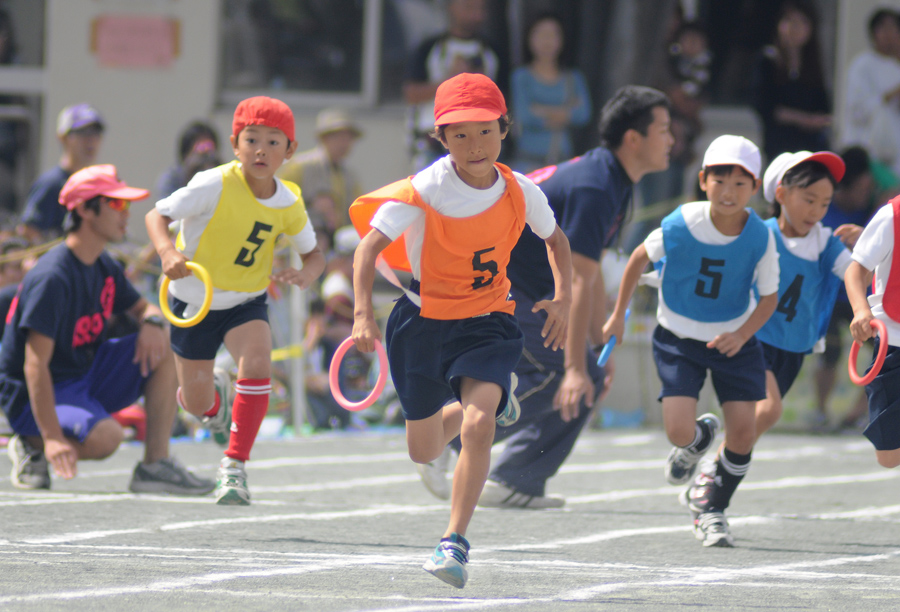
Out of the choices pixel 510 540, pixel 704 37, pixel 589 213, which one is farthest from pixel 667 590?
pixel 704 37

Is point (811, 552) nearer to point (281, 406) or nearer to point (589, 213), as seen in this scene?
point (589, 213)

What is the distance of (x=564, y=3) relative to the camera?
40.8 ft

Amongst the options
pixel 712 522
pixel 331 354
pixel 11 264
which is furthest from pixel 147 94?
pixel 712 522

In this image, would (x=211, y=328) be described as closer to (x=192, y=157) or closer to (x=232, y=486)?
(x=232, y=486)

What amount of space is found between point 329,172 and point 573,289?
17.8 ft

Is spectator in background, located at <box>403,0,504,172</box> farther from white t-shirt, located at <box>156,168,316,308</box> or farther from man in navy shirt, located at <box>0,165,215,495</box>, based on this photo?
white t-shirt, located at <box>156,168,316,308</box>

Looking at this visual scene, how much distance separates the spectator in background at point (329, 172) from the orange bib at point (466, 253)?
6.03 meters

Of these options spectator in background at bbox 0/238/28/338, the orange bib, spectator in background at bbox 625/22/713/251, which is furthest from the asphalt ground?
spectator in background at bbox 625/22/713/251

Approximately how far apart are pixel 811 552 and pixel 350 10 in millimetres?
8807

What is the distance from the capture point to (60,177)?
31.0 feet

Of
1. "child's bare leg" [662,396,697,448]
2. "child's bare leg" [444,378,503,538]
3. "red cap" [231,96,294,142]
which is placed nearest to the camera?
"child's bare leg" [444,378,503,538]

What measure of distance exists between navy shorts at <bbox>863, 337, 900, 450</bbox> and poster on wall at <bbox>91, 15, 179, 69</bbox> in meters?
8.50

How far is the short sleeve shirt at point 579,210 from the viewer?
256 inches

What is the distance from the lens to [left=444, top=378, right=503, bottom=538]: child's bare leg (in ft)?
15.8
